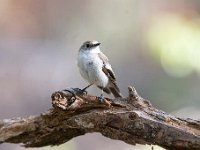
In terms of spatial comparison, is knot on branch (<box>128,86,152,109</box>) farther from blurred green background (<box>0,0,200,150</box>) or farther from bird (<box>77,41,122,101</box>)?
blurred green background (<box>0,0,200,150</box>)

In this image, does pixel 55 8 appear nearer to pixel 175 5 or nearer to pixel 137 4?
pixel 137 4

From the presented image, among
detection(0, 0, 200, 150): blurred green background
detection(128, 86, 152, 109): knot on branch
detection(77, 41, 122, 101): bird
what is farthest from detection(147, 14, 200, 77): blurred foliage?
detection(128, 86, 152, 109): knot on branch

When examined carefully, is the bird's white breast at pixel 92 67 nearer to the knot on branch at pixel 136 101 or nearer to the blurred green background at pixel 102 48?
the knot on branch at pixel 136 101

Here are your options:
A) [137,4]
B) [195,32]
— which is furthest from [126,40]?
[195,32]

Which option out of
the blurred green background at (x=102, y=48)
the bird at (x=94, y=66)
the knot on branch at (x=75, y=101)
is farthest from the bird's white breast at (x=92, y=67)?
the blurred green background at (x=102, y=48)

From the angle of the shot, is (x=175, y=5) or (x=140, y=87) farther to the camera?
(x=175, y=5)

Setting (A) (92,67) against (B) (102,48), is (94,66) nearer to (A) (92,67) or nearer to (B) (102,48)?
(A) (92,67)

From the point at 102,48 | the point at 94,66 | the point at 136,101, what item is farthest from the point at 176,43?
the point at 136,101
